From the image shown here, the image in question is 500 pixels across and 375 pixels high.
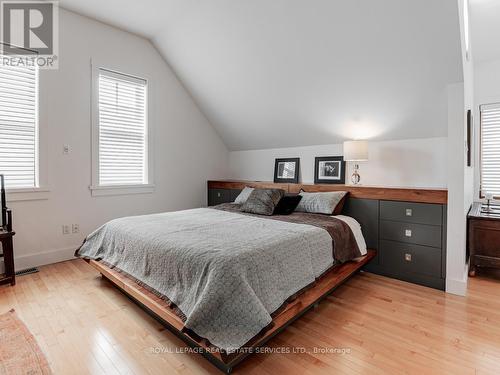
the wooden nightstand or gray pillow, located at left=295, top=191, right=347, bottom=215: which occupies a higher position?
gray pillow, located at left=295, top=191, right=347, bottom=215

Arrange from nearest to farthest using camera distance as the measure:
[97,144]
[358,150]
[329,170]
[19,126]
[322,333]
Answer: [322,333], [19,126], [358,150], [97,144], [329,170]

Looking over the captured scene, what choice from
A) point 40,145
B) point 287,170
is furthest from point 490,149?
point 40,145

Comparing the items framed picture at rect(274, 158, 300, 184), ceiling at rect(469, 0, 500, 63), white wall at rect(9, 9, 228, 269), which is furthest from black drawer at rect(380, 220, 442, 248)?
white wall at rect(9, 9, 228, 269)

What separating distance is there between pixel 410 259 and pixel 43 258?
405 cm

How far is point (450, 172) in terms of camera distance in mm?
2520

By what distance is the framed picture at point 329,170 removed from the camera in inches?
145

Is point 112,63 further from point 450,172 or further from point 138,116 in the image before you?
point 450,172

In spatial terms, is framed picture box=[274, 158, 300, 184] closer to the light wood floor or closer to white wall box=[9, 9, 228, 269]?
white wall box=[9, 9, 228, 269]

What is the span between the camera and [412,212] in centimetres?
277

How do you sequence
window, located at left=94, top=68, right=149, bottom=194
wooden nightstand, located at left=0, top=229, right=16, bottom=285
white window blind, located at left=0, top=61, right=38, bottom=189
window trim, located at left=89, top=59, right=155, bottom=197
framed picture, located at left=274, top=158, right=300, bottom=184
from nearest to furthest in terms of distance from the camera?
wooden nightstand, located at left=0, top=229, right=16, bottom=285 → white window blind, located at left=0, top=61, right=38, bottom=189 → window trim, located at left=89, top=59, right=155, bottom=197 → window, located at left=94, top=68, right=149, bottom=194 → framed picture, located at left=274, top=158, right=300, bottom=184

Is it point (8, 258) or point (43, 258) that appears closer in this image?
point (8, 258)

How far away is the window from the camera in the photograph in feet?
11.9

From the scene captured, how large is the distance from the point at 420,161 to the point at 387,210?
2.43 feet

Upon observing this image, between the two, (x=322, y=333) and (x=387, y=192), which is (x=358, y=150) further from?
(x=322, y=333)
